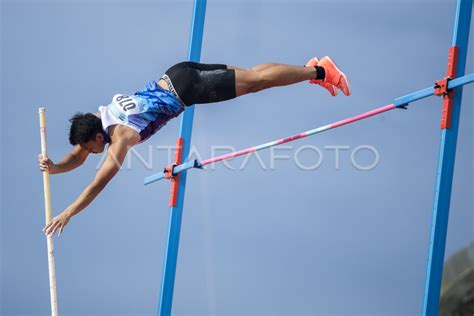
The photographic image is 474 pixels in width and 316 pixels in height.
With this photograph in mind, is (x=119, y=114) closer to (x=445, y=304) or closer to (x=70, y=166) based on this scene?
(x=70, y=166)

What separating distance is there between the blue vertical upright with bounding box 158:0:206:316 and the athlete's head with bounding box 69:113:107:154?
5.79 feet

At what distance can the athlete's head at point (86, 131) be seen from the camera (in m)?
6.33

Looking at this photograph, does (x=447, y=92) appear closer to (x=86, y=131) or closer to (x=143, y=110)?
(x=143, y=110)

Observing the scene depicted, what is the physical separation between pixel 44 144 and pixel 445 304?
461 centimetres

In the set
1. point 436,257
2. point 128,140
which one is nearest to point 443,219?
point 436,257

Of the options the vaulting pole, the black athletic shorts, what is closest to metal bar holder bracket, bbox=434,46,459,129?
the black athletic shorts

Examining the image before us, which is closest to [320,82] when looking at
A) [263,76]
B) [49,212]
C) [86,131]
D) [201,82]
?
[263,76]

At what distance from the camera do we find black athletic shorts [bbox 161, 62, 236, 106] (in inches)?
256

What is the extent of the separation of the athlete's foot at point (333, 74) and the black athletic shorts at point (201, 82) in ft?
2.58

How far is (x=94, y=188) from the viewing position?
589 cm

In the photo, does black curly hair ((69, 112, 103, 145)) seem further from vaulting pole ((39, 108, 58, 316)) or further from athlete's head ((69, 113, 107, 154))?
vaulting pole ((39, 108, 58, 316))

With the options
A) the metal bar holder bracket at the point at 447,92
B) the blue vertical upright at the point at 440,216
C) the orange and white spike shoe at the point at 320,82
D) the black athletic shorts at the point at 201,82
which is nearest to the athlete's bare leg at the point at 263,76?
the black athletic shorts at the point at 201,82

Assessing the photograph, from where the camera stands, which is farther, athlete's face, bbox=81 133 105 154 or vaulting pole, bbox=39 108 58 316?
athlete's face, bbox=81 133 105 154

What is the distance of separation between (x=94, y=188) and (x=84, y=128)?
625 mm
